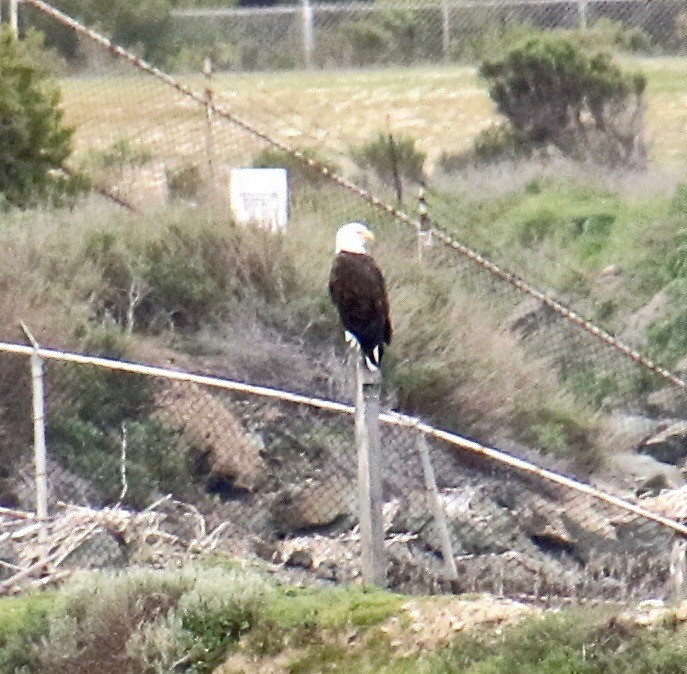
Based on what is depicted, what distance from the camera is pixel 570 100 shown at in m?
28.3

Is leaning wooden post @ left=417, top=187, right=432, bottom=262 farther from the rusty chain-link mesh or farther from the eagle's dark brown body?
the eagle's dark brown body

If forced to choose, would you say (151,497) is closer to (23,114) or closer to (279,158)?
(23,114)

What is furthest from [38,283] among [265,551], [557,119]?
[557,119]

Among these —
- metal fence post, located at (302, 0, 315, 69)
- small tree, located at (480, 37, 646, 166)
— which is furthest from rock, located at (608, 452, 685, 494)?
metal fence post, located at (302, 0, 315, 69)

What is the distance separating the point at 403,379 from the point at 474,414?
1.90 feet

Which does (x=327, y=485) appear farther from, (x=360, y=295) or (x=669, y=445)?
(x=669, y=445)

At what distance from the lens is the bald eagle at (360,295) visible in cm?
1065

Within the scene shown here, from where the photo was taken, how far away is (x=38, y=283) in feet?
48.0

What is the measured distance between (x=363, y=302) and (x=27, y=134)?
718cm

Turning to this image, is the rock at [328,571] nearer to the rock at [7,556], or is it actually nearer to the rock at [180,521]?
the rock at [180,521]

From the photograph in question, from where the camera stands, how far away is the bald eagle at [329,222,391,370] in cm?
1065

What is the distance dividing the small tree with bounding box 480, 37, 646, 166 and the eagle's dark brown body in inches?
684

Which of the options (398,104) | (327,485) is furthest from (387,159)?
(327,485)

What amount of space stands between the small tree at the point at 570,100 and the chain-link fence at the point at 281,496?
48.0 ft
